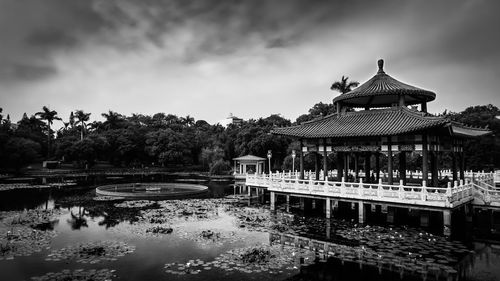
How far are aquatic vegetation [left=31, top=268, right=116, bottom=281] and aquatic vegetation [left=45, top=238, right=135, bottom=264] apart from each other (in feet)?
4.03

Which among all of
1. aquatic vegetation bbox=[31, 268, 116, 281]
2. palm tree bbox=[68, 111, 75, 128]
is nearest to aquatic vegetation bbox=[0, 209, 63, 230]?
aquatic vegetation bbox=[31, 268, 116, 281]

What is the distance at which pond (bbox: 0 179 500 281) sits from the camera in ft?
41.7

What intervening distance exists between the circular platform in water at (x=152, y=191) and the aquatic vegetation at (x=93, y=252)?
16.0 metres

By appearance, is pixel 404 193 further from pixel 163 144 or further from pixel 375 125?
pixel 163 144

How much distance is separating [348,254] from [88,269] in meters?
10.6

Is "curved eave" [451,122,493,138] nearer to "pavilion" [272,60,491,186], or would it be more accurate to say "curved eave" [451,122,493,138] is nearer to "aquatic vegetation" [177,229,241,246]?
"pavilion" [272,60,491,186]

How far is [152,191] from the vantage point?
3728cm

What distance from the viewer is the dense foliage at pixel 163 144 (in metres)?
52.0

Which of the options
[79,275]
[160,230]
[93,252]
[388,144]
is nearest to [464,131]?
[388,144]

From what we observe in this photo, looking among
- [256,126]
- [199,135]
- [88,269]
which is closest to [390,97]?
[88,269]

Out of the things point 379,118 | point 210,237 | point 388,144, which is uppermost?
point 379,118

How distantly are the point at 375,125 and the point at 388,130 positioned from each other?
173 cm

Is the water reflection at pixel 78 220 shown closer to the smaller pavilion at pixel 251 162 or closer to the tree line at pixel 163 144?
the tree line at pixel 163 144

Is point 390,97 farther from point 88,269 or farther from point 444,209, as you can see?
point 88,269
